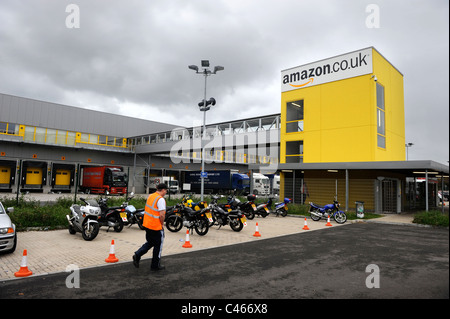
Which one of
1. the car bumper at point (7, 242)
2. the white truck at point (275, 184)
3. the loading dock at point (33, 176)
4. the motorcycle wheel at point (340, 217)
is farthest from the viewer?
the white truck at point (275, 184)

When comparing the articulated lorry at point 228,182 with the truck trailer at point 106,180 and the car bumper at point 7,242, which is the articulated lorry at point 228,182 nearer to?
the truck trailer at point 106,180

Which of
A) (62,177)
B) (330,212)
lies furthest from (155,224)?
(62,177)

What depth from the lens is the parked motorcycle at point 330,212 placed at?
15688 mm

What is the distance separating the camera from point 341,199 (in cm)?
2150

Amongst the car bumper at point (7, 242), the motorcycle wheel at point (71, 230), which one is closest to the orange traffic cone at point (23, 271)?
the car bumper at point (7, 242)

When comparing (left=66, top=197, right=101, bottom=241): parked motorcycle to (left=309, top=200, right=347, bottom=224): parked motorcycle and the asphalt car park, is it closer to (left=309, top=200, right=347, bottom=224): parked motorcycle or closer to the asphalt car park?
the asphalt car park

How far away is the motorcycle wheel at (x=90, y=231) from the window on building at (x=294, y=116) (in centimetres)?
1868

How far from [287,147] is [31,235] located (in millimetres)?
19421

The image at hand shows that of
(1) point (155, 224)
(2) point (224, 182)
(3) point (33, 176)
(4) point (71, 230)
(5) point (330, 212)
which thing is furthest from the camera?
(2) point (224, 182)

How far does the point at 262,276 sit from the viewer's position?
5.96 m

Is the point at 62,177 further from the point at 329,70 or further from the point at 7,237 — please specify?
the point at 329,70

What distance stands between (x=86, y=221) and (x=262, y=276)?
6.45m
